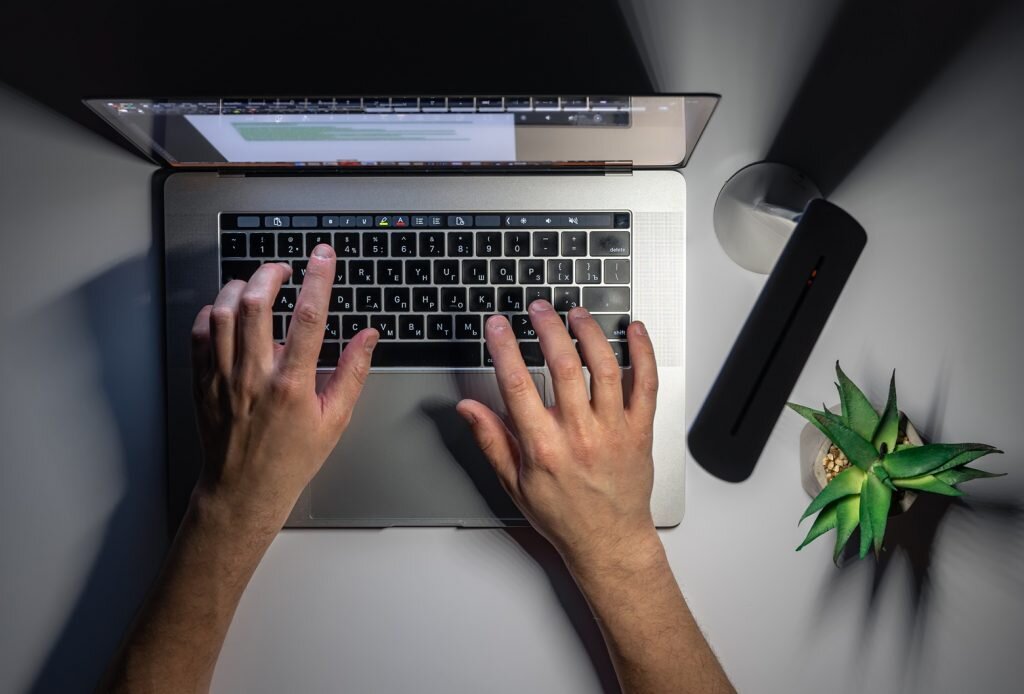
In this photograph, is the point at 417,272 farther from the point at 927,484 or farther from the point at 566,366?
the point at 927,484

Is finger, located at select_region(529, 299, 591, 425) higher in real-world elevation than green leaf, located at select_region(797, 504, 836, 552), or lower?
higher

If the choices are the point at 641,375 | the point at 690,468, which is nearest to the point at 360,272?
the point at 641,375

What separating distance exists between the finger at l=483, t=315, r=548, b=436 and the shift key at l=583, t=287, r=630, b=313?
0.11 m

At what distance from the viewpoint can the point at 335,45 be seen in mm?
764

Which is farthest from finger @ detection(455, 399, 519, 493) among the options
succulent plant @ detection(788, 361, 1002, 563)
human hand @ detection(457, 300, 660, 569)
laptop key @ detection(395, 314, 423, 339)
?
succulent plant @ detection(788, 361, 1002, 563)

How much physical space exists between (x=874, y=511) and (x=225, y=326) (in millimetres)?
732

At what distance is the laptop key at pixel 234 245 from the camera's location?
2.48 ft

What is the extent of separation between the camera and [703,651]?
71cm

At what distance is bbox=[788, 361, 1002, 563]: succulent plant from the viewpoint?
63cm

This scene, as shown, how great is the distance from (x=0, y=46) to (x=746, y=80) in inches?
37.0

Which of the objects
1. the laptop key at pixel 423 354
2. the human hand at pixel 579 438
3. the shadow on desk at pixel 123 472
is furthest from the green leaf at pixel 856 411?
the shadow on desk at pixel 123 472

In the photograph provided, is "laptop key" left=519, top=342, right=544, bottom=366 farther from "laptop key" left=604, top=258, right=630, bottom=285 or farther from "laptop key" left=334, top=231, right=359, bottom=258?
"laptop key" left=334, top=231, right=359, bottom=258

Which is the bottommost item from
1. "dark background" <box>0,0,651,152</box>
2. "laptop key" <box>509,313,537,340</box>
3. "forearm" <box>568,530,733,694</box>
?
"forearm" <box>568,530,733,694</box>

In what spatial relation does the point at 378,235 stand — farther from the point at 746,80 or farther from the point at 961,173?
the point at 961,173
